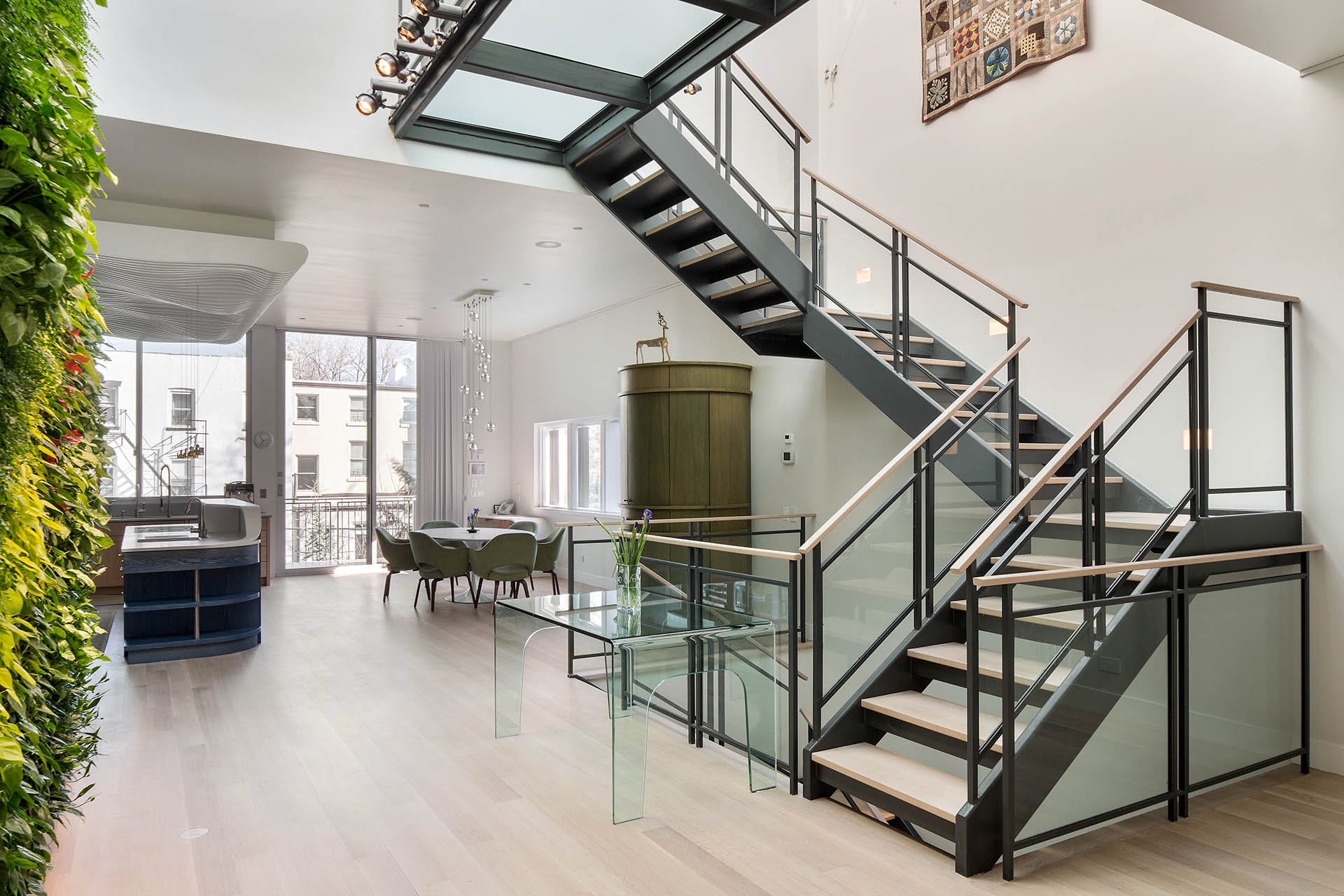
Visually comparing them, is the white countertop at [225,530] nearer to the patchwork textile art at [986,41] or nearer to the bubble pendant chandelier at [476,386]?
the bubble pendant chandelier at [476,386]

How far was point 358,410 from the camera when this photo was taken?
12148mm

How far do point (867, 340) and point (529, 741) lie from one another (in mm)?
3387

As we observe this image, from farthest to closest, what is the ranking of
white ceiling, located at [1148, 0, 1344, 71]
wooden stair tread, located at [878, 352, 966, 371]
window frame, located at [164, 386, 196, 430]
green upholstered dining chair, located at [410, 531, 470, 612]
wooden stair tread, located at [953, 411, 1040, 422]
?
1. window frame, located at [164, 386, 196, 430]
2. green upholstered dining chair, located at [410, 531, 470, 612]
3. wooden stair tread, located at [878, 352, 966, 371]
4. wooden stair tread, located at [953, 411, 1040, 422]
5. white ceiling, located at [1148, 0, 1344, 71]

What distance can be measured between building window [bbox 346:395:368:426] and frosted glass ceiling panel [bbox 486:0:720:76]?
27.7 feet

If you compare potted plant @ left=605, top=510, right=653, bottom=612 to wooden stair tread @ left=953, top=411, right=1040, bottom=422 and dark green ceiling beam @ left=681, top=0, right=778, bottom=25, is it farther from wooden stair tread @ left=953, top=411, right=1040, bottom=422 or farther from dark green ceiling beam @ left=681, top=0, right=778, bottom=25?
dark green ceiling beam @ left=681, top=0, right=778, bottom=25

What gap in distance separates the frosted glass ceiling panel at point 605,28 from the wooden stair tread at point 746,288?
169 centimetres

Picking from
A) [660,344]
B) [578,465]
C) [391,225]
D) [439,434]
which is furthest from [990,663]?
[439,434]

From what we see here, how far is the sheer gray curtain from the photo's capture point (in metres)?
12.4

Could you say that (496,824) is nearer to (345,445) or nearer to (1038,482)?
(1038,482)

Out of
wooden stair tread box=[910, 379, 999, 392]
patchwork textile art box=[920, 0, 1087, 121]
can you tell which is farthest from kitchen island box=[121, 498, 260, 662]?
patchwork textile art box=[920, 0, 1087, 121]

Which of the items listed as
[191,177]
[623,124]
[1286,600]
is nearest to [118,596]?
[191,177]

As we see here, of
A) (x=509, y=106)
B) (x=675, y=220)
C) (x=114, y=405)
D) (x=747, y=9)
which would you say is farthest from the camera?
(x=114, y=405)

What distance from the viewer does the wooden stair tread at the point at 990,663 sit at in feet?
10.6

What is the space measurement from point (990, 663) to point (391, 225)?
545 centimetres
